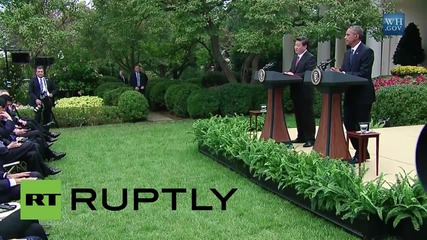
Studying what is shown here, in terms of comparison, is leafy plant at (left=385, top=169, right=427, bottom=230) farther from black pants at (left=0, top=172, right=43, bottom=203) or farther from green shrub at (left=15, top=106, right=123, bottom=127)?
green shrub at (left=15, top=106, right=123, bottom=127)

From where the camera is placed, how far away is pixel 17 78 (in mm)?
16609

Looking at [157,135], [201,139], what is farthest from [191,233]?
[157,135]

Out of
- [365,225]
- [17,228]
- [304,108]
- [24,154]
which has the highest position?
[304,108]

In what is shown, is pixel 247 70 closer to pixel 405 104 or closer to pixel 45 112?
pixel 405 104

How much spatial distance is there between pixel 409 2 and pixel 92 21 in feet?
36.1

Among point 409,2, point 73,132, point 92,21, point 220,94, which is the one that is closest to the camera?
point 73,132

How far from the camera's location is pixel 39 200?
3.97 m

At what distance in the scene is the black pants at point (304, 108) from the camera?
289 inches

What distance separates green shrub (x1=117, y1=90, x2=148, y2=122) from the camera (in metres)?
12.9

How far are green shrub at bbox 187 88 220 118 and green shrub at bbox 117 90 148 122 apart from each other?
1.23 meters

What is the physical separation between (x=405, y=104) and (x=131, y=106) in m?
6.52

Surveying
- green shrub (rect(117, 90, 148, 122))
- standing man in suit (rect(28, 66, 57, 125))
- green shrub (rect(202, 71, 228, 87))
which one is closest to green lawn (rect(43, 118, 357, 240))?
standing man in suit (rect(28, 66, 57, 125))

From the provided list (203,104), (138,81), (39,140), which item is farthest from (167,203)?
(138,81)

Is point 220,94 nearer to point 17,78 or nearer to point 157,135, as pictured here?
point 157,135
